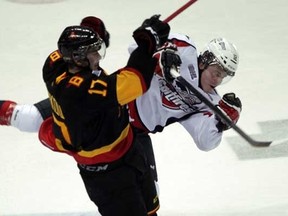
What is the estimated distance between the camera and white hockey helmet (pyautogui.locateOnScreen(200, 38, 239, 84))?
250 centimetres

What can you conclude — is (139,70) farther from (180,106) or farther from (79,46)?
(180,106)

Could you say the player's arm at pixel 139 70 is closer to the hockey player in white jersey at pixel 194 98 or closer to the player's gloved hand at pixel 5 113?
the hockey player in white jersey at pixel 194 98

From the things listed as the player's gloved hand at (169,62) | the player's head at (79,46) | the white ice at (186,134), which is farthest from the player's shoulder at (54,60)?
the white ice at (186,134)

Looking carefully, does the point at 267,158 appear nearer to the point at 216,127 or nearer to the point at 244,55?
the point at 216,127

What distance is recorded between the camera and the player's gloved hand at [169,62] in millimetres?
2424

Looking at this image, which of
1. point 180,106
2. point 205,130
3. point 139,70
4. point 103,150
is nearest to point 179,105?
point 180,106

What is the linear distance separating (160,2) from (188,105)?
117 inches

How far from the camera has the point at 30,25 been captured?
5000mm

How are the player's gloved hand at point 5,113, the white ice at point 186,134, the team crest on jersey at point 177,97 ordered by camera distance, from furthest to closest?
the white ice at point 186,134 → the player's gloved hand at point 5,113 → the team crest on jersey at point 177,97

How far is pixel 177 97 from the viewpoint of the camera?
2.54 meters

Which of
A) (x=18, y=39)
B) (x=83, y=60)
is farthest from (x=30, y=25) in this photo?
(x=83, y=60)

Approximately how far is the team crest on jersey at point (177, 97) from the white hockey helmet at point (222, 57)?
0.42ft

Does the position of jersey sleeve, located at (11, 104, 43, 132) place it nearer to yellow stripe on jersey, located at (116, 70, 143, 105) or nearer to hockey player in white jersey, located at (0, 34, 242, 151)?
hockey player in white jersey, located at (0, 34, 242, 151)

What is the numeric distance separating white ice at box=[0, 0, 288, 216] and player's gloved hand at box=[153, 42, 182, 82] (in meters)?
0.68
